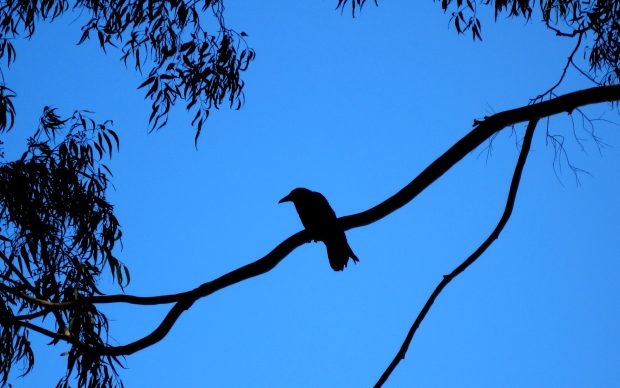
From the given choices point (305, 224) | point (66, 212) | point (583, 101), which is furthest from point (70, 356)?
point (583, 101)

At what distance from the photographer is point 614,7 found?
144 inches

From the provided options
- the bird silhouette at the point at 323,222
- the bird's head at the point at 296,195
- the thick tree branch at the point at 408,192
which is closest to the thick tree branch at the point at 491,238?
the thick tree branch at the point at 408,192

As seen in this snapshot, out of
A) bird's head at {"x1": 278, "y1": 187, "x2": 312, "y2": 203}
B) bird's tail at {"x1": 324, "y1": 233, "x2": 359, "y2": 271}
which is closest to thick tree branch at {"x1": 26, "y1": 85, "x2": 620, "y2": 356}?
bird's tail at {"x1": 324, "y1": 233, "x2": 359, "y2": 271}

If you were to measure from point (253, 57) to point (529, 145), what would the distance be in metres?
2.47

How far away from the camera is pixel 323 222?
3.31 metres

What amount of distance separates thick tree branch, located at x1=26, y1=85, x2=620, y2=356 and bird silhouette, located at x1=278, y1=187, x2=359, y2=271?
24 cm

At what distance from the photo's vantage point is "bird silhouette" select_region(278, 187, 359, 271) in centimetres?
324

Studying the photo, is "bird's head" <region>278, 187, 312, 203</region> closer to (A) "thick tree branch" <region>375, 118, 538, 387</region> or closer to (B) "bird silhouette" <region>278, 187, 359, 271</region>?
(B) "bird silhouette" <region>278, 187, 359, 271</region>

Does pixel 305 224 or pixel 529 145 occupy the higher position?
pixel 305 224

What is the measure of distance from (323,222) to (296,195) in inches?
43.7

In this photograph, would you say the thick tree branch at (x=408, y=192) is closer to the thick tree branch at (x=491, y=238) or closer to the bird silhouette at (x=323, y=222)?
the thick tree branch at (x=491, y=238)

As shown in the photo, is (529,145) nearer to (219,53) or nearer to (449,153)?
(449,153)

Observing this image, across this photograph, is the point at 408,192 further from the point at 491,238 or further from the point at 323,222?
the point at 323,222

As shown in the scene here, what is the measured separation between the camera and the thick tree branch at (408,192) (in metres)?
2.19
